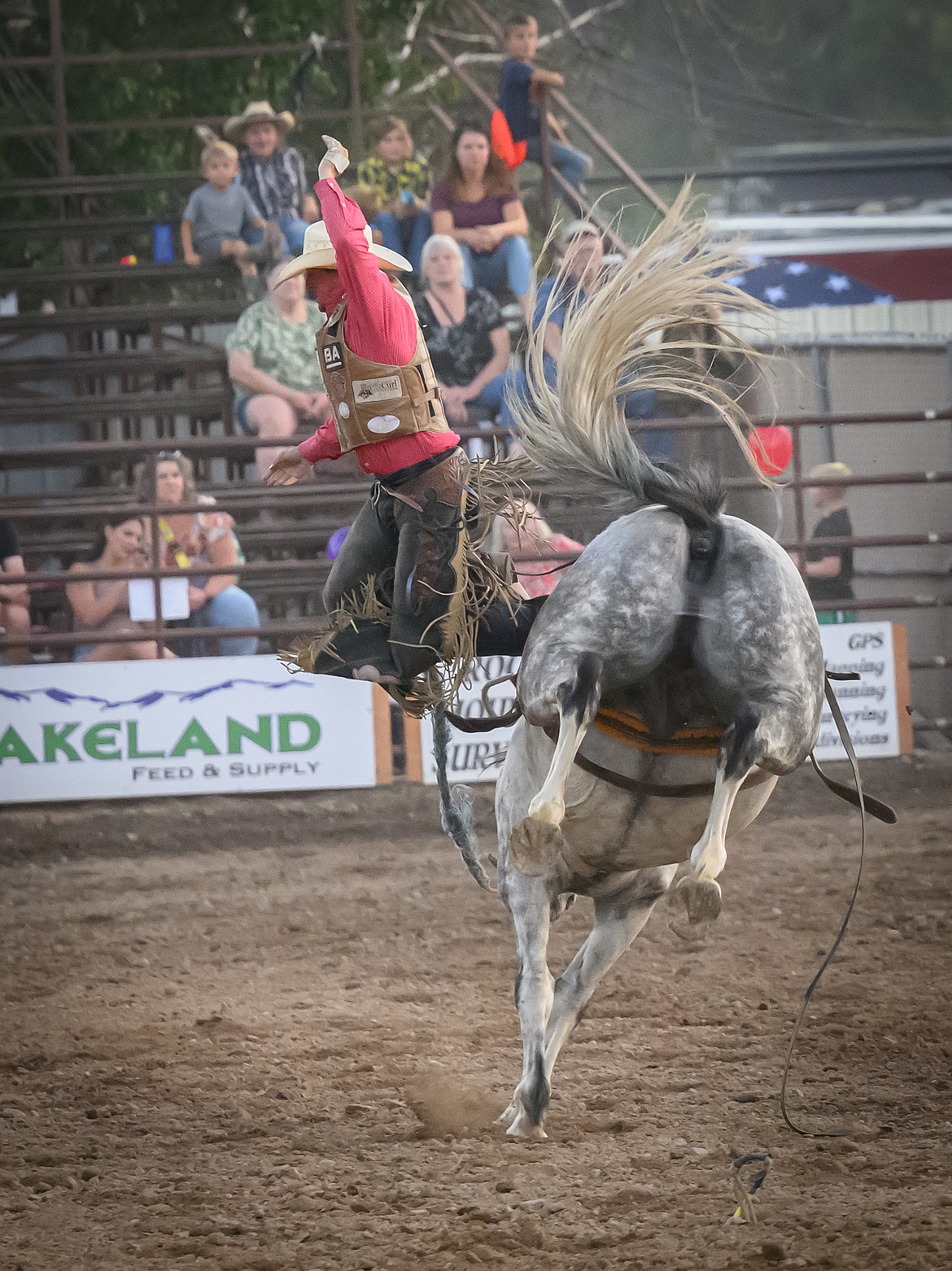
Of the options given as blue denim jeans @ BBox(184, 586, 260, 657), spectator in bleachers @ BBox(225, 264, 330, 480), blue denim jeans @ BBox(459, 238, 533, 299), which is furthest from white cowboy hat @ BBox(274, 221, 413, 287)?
blue denim jeans @ BBox(459, 238, 533, 299)

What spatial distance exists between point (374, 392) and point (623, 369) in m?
0.64

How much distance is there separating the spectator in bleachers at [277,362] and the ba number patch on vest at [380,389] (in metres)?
6.52

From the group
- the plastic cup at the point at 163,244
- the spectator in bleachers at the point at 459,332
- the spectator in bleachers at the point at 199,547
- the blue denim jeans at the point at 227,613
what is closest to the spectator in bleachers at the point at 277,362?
the spectator in bleachers at the point at 199,547

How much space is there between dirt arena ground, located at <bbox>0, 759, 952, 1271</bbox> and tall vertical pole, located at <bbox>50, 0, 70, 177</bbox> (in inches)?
287

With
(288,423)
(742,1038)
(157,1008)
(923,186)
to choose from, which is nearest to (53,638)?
(288,423)

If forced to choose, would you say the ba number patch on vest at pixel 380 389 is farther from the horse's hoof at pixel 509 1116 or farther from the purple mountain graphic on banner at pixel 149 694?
the purple mountain graphic on banner at pixel 149 694

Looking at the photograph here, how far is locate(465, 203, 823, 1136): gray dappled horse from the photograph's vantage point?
3154 mm

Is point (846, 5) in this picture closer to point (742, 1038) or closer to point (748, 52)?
point (748, 52)

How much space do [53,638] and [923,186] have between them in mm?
9856

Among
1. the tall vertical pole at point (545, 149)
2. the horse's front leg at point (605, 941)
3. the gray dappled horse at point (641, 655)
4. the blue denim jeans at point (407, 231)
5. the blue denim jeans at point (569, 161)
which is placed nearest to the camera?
the gray dappled horse at point (641, 655)

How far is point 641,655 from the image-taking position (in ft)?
10.6

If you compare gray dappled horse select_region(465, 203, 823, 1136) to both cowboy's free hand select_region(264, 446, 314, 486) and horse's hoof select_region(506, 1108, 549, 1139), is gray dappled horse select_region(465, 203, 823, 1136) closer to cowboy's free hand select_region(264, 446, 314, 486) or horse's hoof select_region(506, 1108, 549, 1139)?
horse's hoof select_region(506, 1108, 549, 1139)

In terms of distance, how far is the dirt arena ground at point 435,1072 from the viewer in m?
3.28

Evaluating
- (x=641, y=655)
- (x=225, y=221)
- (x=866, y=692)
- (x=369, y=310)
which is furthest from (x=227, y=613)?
(x=641, y=655)
